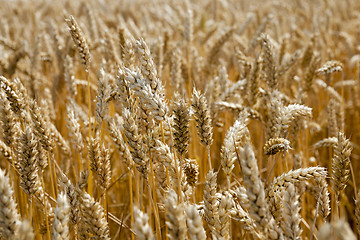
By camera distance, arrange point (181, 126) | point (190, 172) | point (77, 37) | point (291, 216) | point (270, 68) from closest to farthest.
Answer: point (291, 216) < point (181, 126) < point (190, 172) < point (77, 37) < point (270, 68)

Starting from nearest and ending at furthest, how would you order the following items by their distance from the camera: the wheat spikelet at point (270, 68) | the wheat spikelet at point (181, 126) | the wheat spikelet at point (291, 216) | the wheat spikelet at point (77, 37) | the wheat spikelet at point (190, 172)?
1. the wheat spikelet at point (291, 216)
2. the wheat spikelet at point (181, 126)
3. the wheat spikelet at point (190, 172)
4. the wheat spikelet at point (77, 37)
5. the wheat spikelet at point (270, 68)

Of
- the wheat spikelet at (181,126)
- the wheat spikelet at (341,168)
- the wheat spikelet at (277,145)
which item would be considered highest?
the wheat spikelet at (181,126)

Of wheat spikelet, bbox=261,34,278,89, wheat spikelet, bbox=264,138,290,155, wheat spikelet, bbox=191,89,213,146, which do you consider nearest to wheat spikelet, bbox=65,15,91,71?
wheat spikelet, bbox=191,89,213,146

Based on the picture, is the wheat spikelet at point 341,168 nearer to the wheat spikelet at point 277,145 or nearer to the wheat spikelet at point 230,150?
the wheat spikelet at point 277,145

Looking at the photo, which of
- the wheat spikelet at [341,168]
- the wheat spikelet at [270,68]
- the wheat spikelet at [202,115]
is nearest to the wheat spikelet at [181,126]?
the wheat spikelet at [202,115]

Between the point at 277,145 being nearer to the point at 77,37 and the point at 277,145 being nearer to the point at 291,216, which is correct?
the point at 291,216

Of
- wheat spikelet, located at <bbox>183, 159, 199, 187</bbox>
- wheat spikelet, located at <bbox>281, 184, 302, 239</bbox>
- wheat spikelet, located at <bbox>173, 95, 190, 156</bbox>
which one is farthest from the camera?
wheat spikelet, located at <bbox>183, 159, 199, 187</bbox>

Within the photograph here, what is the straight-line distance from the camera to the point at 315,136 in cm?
288

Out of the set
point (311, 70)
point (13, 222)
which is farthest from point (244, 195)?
point (311, 70)

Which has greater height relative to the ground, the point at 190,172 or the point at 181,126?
the point at 181,126

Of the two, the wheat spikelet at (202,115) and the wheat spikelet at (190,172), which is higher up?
the wheat spikelet at (202,115)

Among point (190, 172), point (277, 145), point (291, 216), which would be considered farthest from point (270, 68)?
point (291, 216)

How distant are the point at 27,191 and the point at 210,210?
0.62 meters

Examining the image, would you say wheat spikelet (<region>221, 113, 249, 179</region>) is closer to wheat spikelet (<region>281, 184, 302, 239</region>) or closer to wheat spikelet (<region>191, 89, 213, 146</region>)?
wheat spikelet (<region>191, 89, 213, 146</region>)
